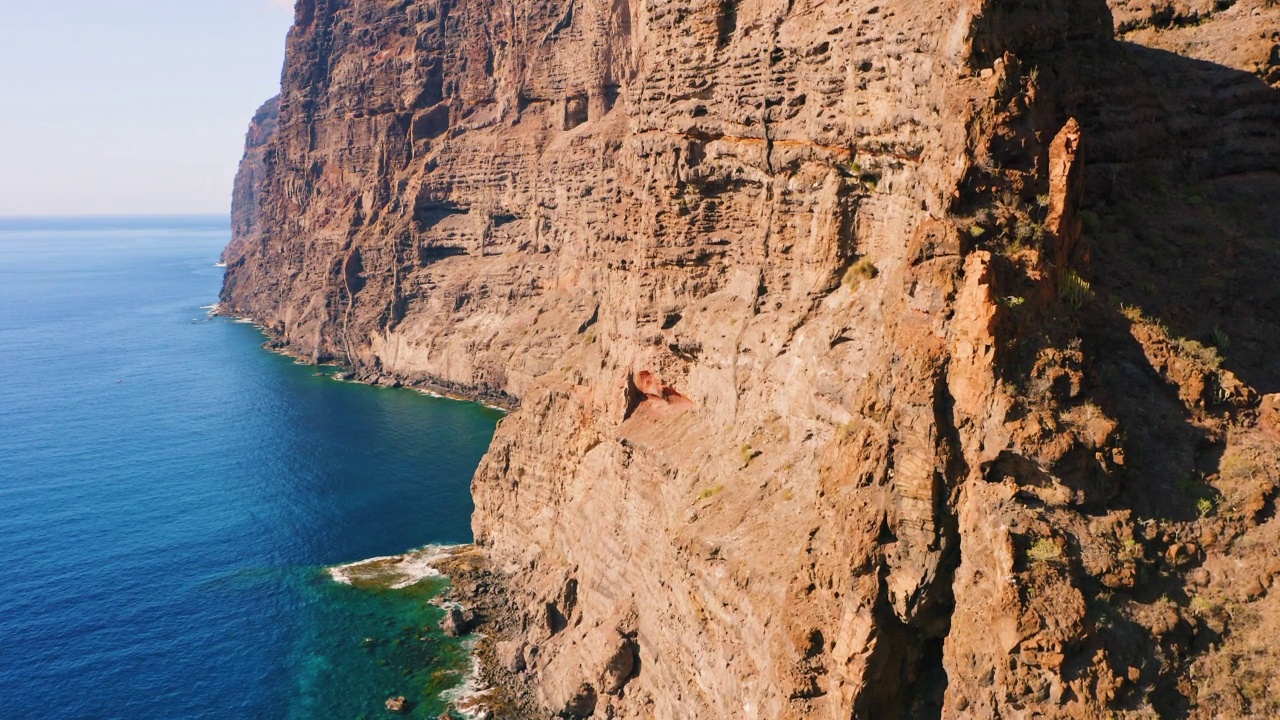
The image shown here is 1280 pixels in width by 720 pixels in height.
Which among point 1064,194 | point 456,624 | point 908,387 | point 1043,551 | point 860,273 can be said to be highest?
point 1064,194

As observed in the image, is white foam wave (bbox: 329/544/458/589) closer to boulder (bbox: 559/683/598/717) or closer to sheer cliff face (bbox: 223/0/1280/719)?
sheer cliff face (bbox: 223/0/1280/719)

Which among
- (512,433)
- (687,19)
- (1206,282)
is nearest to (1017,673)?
(1206,282)

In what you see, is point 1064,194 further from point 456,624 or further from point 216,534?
point 216,534

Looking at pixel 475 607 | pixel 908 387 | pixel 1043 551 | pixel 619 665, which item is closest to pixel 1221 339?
pixel 908 387

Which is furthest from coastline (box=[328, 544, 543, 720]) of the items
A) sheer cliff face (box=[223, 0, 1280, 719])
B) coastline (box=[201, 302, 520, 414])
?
coastline (box=[201, 302, 520, 414])

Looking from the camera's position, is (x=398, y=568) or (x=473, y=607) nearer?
(x=473, y=607)

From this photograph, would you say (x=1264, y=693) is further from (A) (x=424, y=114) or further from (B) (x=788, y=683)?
(A) (x=424, y=114)
